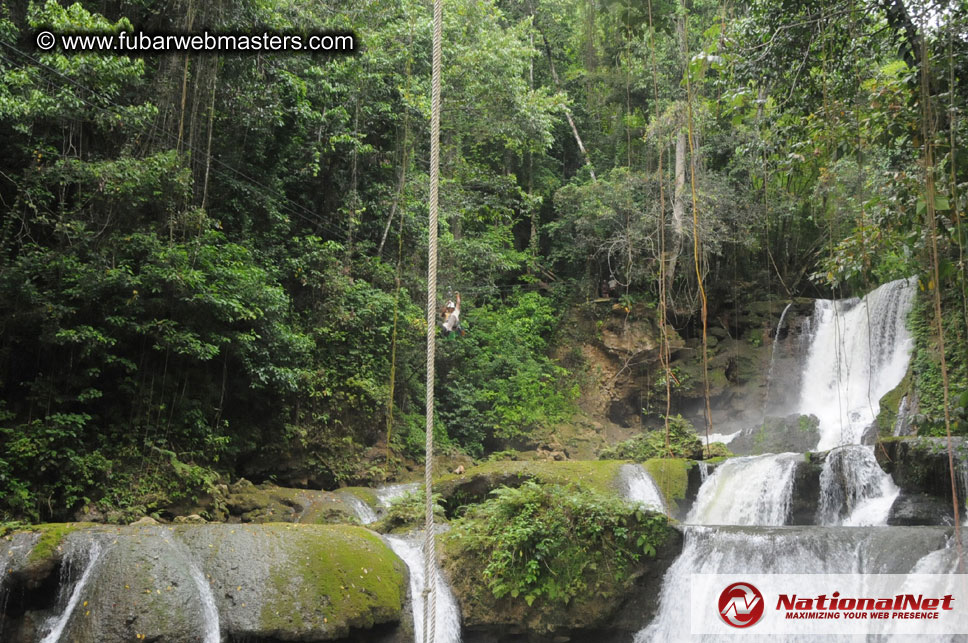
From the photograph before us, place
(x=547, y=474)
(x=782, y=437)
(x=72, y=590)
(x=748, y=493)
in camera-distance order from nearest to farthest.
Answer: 1. (x=72, y=590)
2. (x=547, y=474)
3. (x=748, y=493)
4. (x=782, y=437)

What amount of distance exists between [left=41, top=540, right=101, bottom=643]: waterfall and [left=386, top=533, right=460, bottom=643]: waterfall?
2.94 meters

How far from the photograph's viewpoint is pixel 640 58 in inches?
725

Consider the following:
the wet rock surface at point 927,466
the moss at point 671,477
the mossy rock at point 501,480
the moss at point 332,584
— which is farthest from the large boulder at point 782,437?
the moss at point 332,584

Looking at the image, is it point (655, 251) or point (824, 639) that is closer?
point (824, 639)

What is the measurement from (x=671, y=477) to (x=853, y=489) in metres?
2.47

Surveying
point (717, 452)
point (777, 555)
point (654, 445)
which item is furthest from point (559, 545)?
point (654, 445)

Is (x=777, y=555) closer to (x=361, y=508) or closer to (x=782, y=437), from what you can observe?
(x=361, y=508)

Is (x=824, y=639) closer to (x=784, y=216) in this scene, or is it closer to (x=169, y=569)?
(x=169, y=569)

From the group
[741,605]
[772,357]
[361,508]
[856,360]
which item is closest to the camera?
[741,605]

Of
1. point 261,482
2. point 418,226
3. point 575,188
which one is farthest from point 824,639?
point 575,188

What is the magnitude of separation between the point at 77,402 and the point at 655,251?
40.4 feet

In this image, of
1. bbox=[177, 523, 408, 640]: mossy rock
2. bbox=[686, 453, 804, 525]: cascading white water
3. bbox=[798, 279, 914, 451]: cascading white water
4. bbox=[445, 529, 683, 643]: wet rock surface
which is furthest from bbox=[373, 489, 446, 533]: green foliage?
bbox=[798, 279, 914, 451]: cascading white water

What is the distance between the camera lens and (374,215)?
15.0m

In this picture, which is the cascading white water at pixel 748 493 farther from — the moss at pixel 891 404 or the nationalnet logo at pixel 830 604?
the moss at pixel 891 404
